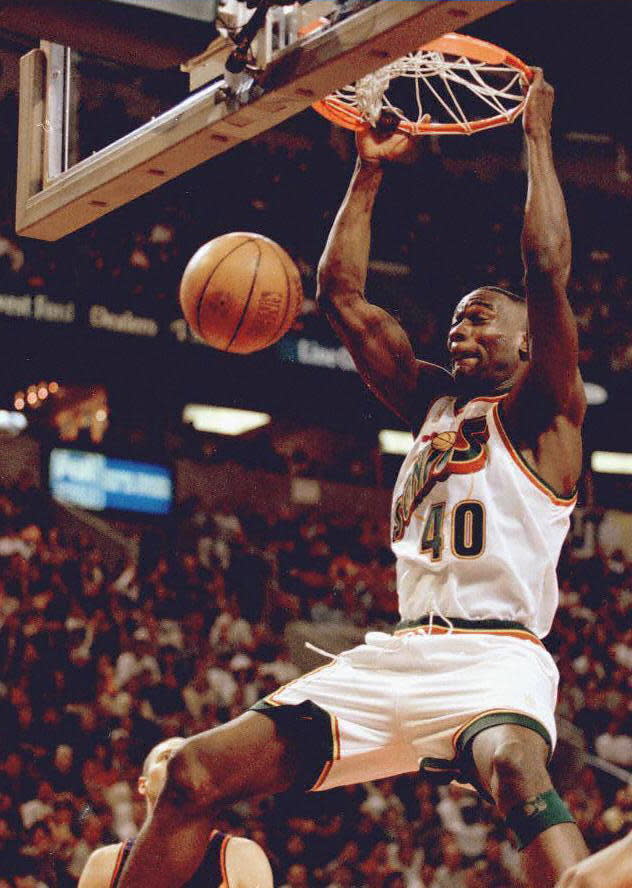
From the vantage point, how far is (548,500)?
3.87 metres

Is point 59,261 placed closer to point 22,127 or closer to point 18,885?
point 18,885

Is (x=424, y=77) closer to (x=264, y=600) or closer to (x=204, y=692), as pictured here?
(x=204, y=692)

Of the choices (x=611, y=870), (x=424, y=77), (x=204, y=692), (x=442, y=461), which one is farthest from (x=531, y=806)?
(x=204, y=692)

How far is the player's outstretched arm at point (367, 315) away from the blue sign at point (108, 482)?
37.5 ft

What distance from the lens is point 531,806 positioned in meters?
3.27

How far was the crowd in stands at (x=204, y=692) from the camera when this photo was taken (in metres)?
10.1

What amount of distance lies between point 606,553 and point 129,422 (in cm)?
594

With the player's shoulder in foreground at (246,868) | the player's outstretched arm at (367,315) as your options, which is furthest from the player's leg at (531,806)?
the player's shoulder in foreground at (246,868)

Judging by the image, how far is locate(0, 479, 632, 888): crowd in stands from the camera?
33.2 ft

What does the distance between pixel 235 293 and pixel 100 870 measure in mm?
2278

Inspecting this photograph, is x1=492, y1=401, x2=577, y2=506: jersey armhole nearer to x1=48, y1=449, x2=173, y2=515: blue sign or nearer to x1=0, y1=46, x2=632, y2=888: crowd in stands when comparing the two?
x1=0, y1=46, x2=632, y2=888: crowd in stands

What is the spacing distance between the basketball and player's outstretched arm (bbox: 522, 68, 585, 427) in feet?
4.79

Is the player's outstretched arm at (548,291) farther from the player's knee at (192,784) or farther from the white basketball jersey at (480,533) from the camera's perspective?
the player's knee at (192,784)

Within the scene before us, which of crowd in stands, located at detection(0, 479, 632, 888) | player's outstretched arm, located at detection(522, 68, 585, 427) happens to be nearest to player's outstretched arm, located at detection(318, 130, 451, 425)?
player's outstretched arm, located at detection(522, 68, 585, 427)
